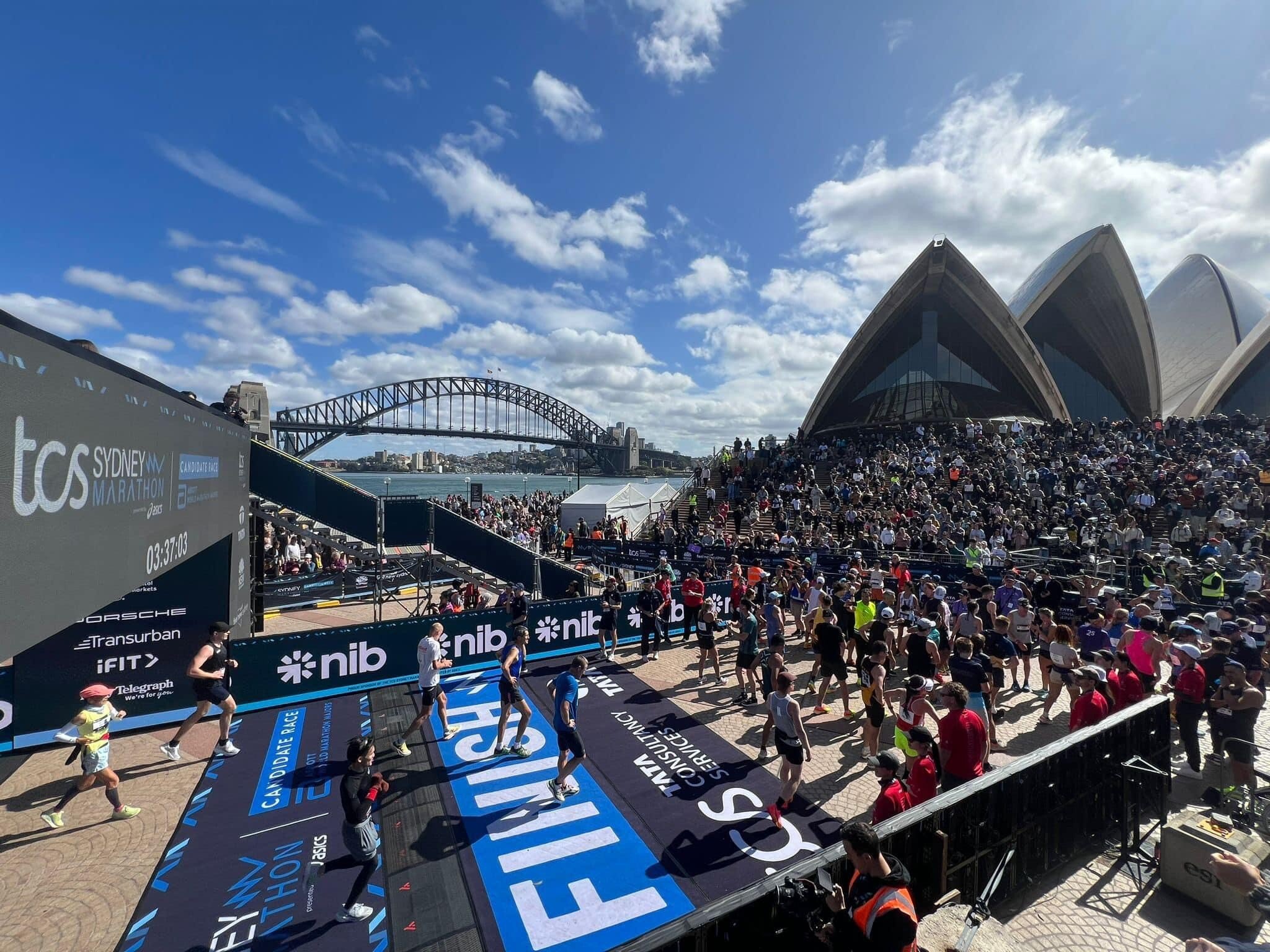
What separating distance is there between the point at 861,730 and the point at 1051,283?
45443 millimetres

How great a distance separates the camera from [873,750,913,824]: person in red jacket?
4.44m

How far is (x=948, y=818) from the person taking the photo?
4.26m

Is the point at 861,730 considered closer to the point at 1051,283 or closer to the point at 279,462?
the point at 279,462

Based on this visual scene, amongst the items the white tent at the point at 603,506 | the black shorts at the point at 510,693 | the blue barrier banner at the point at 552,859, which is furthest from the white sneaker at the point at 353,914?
the white tent at the point at 603,506

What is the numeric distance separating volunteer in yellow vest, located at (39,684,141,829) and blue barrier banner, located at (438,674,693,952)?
361 cm

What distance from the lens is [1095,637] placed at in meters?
8.30

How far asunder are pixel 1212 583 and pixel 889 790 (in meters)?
11.8

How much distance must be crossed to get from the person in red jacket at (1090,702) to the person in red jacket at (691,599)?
7213 millimetres

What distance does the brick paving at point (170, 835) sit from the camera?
4387 mm

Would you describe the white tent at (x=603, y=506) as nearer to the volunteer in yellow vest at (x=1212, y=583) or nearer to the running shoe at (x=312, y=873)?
the volunteer in yellow vest at (x=1212, y=583)

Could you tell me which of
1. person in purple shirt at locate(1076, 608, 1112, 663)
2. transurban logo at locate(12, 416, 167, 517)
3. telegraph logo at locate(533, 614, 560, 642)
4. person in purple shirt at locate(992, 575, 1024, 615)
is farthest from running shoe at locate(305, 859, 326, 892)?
person in purple shirt at locate(992, 575, 1024, 615)

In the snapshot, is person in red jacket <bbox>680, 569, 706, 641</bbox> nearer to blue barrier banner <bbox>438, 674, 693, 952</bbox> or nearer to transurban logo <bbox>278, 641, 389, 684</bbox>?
blue barrier banner <bbox>438, 674, 693, 952</bbox>

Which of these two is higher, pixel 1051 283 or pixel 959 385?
pixel 1051 283

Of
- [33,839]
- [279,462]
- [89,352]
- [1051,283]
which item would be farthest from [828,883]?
[1051,283]
